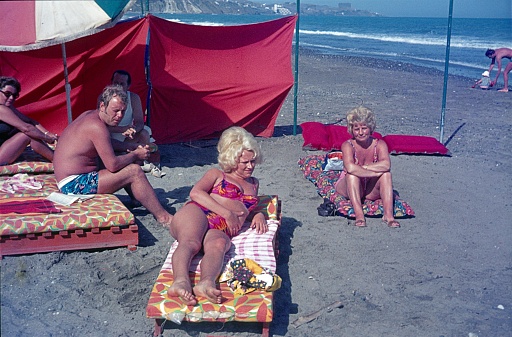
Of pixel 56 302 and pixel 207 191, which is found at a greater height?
pixel 207 191

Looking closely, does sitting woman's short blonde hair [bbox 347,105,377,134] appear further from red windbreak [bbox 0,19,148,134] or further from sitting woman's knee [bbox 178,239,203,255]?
red windbreak [bbox 0,19,148,134]

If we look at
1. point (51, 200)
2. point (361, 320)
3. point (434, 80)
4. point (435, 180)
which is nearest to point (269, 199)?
point (361, 320)

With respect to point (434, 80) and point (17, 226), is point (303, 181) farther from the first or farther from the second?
point (434, 80)

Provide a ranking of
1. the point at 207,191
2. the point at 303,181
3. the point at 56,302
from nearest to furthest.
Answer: the point at 56,302 < the point at 207,191 < the point at 303,181

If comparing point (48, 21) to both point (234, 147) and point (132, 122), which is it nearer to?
point (132, 122)

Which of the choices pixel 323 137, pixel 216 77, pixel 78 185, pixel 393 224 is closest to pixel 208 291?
pixel 78 185

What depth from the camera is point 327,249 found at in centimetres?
516

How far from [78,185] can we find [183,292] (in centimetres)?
220

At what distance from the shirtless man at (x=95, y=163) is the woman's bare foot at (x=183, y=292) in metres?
1.86

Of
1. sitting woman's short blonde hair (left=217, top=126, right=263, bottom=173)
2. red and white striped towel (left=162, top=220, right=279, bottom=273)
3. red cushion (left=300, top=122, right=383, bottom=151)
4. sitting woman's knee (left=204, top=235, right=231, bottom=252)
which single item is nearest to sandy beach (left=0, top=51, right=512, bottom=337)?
red cushion (left=300, top=122, right=383, bottom=151)

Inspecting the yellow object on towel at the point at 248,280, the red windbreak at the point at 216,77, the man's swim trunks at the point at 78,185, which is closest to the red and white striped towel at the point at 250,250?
the yellow object on towel at the point at 248,280

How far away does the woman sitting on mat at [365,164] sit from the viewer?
18.6 ft

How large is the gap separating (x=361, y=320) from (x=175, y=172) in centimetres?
397

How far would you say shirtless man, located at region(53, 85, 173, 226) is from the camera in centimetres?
516
